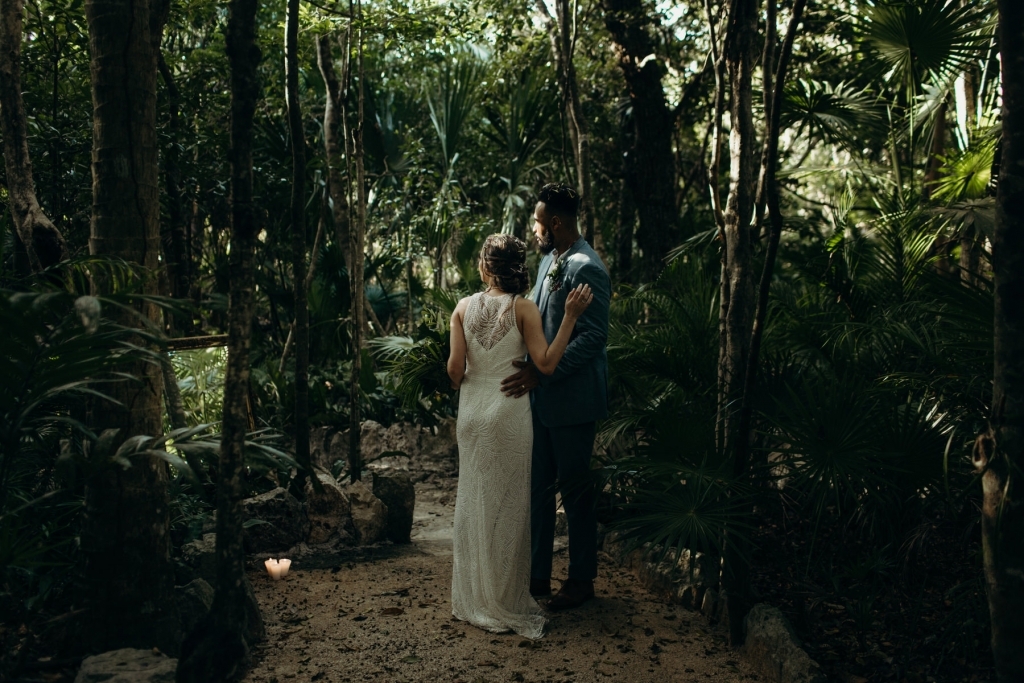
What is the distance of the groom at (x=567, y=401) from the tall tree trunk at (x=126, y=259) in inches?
62.2

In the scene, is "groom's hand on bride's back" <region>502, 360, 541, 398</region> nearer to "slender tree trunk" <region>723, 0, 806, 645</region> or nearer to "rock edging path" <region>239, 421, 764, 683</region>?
"slender tree trunk" <region>723, 0, 806, 645</region>

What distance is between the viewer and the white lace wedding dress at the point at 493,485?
12.3 feet

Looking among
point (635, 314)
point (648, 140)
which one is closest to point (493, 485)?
point (635, 314)

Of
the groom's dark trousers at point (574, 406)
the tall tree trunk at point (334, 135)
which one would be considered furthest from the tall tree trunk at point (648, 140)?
the groom's dark trousers at point (574, 406)

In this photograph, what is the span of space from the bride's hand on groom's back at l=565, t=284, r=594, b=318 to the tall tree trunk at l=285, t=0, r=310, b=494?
1.30m

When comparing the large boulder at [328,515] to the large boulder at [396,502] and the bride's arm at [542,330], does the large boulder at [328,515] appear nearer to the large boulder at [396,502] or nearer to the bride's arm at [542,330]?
the large boulder at [396,502]

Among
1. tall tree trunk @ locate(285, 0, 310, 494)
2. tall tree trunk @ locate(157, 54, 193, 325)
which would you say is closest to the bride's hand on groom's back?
tall tree trunk @ locate(285, 0, 310, 494)

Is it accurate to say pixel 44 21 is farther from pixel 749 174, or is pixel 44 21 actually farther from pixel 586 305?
pixel 749 174

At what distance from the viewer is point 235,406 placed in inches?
104

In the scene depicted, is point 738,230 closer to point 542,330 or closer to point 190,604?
point 542,330

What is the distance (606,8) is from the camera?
28.0 ft

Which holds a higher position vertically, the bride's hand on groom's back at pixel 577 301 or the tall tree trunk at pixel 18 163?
the tall tree trunk at pixel 18 163

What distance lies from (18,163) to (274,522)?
7.44 feet

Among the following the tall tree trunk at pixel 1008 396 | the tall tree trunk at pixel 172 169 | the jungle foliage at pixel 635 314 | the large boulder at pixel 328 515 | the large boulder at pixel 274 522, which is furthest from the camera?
the tall tree trunk at pixel 172 169
